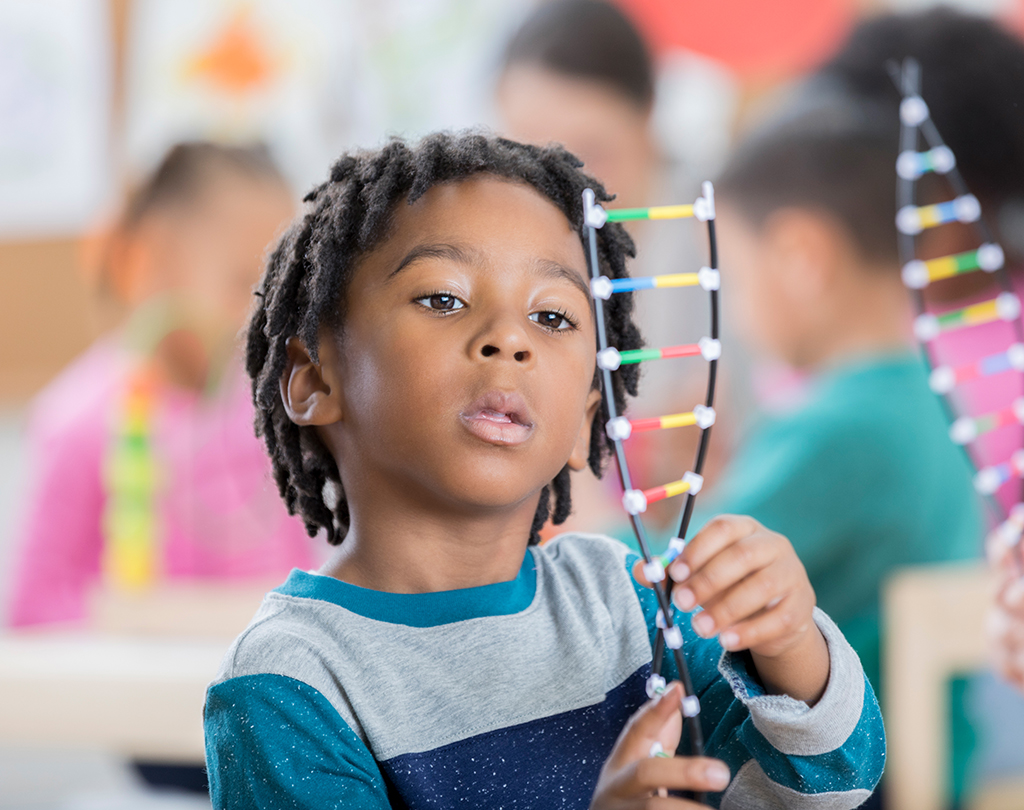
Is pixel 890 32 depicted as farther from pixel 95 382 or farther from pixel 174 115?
pixel 174 115

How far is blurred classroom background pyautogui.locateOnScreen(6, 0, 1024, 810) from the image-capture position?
211 cm

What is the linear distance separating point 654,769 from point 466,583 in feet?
0.56

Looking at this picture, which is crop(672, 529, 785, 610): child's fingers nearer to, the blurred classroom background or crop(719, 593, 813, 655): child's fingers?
crop(719, 593, 813, 655): child's fingers

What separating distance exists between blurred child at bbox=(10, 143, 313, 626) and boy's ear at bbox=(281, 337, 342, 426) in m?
1.03

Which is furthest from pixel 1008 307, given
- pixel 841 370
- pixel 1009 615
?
pixel 841 370

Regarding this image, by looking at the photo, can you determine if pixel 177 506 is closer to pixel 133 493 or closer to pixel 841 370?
pixel 133 493

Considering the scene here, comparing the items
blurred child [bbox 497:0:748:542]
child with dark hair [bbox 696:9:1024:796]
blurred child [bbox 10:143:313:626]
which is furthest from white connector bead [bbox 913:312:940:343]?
blurred child [bbox 10:143:313:626]

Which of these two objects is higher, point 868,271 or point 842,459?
point 868,271

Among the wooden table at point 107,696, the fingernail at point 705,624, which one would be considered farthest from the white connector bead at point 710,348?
the wooden table at point 107,696

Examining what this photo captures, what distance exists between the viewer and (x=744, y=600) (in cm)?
46

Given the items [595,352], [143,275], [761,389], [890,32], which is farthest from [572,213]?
[761,389]

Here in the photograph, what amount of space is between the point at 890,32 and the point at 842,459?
69 cm

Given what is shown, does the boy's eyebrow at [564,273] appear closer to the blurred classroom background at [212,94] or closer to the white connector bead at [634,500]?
the white connector bead at [634,500]

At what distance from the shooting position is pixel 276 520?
168 cm
